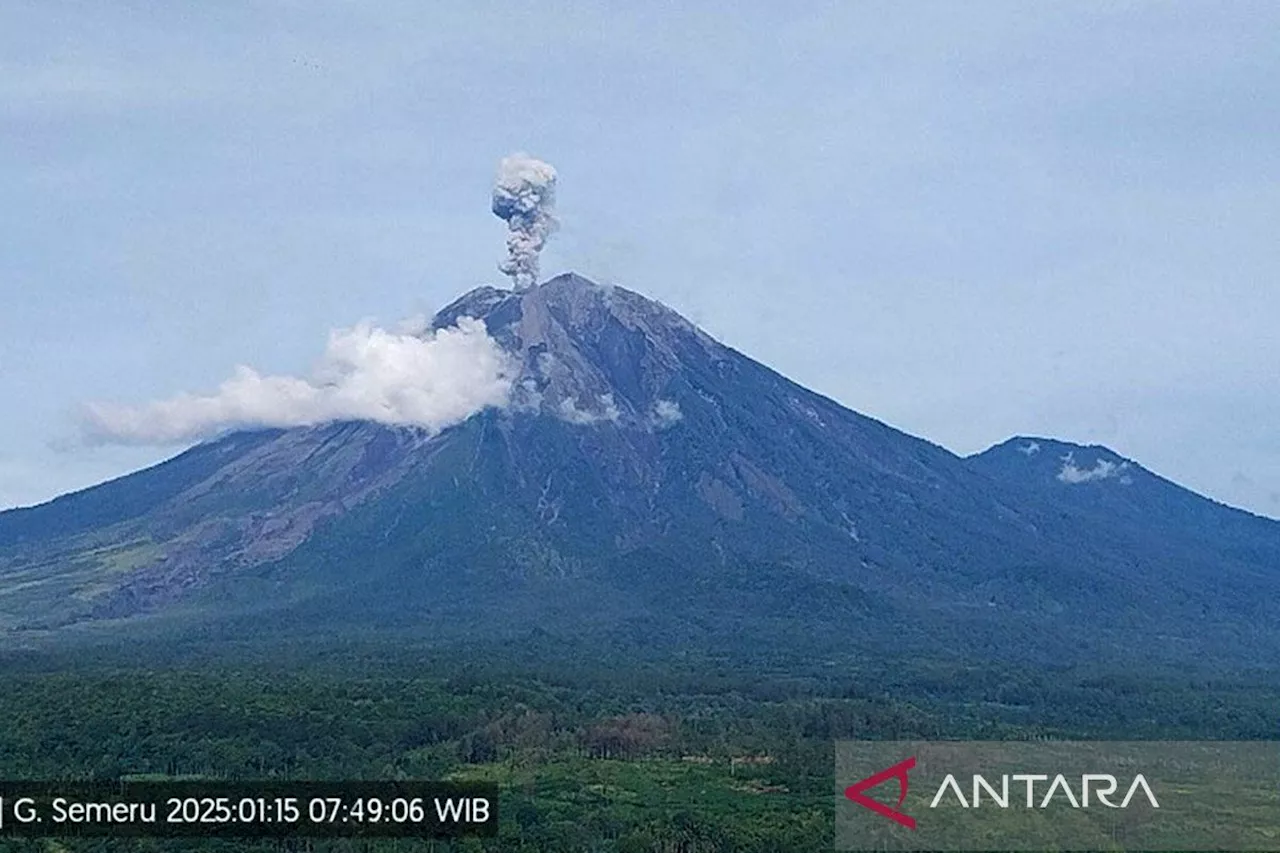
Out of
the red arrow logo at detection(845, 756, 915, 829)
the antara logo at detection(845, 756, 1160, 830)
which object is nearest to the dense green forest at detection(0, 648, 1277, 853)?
the red arrow logo at detection(845, 756, 915, 829)

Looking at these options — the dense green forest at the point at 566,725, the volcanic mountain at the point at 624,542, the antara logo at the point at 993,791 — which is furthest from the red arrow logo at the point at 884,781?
the volcanic mountain at the point at 624,542

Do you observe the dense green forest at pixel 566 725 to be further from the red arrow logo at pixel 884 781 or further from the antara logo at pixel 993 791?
the antara logo at pixel 993 791

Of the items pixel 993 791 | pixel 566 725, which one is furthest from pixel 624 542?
pixel 993 791

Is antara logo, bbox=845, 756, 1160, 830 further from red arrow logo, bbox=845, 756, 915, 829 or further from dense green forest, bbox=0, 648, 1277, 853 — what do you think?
dense green forest, bbox=0, 648, 1277, 853

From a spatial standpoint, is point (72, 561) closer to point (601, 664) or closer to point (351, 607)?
point (351, 607)

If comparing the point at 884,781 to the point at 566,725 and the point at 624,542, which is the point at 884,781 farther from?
the point at 624,542

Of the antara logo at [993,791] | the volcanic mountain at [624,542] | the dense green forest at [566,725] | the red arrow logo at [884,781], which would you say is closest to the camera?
the red arrow logo at [884,781]
